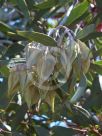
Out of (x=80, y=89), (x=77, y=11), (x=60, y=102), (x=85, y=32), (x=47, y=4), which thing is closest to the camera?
(x=85, y=32)

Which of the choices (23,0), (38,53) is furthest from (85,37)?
(23,0)

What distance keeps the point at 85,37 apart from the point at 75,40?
228mm

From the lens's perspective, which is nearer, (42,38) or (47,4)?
(42,38)

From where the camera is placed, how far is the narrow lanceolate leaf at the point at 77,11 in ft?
8.07

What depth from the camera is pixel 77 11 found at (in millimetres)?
2471

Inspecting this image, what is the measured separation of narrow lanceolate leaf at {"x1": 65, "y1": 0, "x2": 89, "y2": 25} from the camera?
2.46m

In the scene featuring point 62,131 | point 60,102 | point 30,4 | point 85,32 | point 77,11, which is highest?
point 30,4

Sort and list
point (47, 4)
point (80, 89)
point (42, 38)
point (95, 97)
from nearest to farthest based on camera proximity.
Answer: point (42, 38) < point (80, 89) < point (95, 97) < point (47, 4)

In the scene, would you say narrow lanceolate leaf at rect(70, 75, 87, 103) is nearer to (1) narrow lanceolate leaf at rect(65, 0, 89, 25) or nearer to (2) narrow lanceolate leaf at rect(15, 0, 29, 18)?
(1) narrow lanceolate leaf at rect(65, 0, 89, 25)

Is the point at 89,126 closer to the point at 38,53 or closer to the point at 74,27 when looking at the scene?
the point at 74,27

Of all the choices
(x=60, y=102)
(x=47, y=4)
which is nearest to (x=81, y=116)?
(x=60, y=102)

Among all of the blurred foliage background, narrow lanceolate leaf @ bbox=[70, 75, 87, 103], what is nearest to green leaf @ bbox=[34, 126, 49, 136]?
the blurred foliage background

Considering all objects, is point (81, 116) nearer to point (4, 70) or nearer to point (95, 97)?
point (95, 97)

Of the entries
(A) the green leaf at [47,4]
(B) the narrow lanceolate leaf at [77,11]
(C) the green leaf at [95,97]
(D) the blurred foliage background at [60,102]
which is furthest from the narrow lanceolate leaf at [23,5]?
(C) the green leaf at [95,97]
